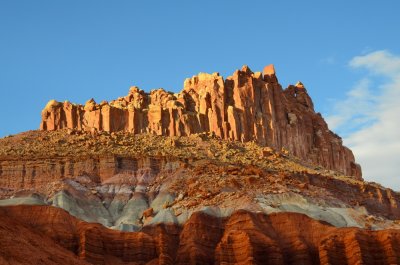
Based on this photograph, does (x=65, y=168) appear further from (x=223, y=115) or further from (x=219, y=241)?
(x=223, y=115)

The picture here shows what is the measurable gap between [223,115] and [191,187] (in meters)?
26.0

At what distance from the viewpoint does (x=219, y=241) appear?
77.1m

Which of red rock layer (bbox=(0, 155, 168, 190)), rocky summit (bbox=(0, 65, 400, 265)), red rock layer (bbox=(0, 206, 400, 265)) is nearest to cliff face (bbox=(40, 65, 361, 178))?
rocky summit (bbox=(0, 65, 400, 265))

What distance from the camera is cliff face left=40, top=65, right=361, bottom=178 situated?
106625 millimetres

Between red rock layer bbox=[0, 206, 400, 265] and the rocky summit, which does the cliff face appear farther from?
red rock layer bbox=[0, 206, 400, 265]

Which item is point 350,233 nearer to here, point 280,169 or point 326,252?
point 326,252

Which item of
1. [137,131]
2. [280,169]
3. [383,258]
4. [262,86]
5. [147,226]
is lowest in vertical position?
[383,258]

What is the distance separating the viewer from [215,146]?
10162cm

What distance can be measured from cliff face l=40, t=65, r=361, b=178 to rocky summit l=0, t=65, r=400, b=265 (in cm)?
18

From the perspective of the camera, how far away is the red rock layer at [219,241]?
240 ft

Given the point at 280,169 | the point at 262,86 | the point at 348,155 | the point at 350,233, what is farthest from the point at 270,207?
the point at 348,155

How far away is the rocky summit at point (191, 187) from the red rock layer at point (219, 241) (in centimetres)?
11

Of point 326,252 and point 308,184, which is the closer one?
point 326,252

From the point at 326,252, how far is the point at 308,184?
704 inches
